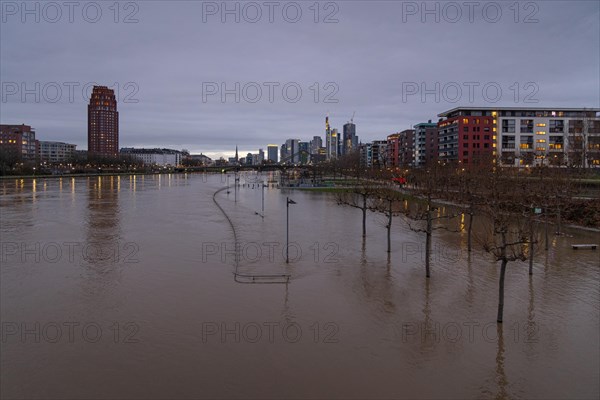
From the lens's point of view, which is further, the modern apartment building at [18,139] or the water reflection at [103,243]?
the modern apartment building at [18,139]

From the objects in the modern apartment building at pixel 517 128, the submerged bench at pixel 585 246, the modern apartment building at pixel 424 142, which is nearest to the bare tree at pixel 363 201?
the submerged bench at pixel 585 246

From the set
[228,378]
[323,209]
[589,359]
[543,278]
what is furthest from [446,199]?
[228,378]

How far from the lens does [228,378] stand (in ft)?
27.7

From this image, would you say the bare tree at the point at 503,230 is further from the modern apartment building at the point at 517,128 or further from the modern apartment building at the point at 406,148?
the modern apartment building at the point at 406,148

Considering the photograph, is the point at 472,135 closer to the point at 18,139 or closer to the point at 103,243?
the point at 103,243

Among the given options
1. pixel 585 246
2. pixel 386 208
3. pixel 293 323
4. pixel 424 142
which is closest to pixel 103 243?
pixel 293 323

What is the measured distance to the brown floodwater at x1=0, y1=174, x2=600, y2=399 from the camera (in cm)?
824

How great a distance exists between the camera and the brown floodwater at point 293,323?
27.0ft

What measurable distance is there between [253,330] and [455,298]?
5.75 meters

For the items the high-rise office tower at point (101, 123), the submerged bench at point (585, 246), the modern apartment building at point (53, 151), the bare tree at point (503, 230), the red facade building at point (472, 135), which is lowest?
the submerged bench at point (585, 246)

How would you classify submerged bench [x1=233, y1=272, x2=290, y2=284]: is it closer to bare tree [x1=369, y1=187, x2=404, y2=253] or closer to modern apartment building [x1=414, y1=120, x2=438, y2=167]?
bare tree [x1=369, y1=187, x2=404, y2=253]

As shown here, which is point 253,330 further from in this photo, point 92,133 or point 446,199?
point 92,133

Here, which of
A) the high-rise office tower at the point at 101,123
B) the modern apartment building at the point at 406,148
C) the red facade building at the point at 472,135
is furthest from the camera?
the high-rise office tower at the point at 101,123

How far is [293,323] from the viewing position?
1105 cm
